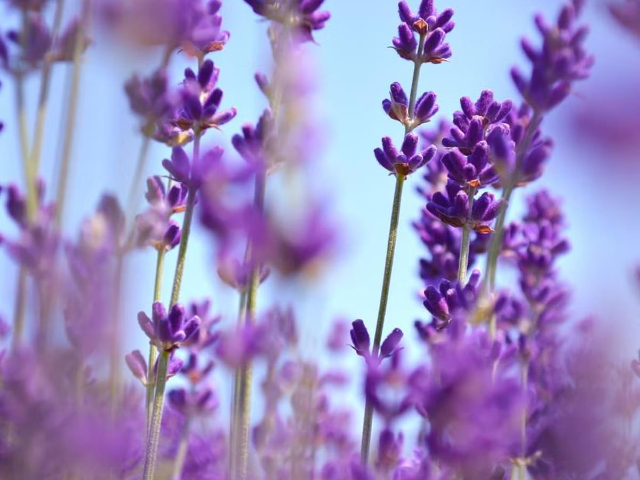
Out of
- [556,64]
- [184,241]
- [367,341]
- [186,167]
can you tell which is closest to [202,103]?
[186,167]

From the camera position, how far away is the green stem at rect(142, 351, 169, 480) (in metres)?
1.35

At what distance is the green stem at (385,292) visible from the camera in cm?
142

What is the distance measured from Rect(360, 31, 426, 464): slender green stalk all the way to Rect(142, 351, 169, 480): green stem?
11.8 inches

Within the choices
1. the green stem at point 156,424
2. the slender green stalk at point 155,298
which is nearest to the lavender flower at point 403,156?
the slender green stalk at point 155,298

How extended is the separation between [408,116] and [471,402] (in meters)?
0.86

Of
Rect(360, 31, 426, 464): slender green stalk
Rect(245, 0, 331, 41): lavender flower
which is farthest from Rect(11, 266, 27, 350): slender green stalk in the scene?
Rect(245, 0, 331, 41): lavender flower

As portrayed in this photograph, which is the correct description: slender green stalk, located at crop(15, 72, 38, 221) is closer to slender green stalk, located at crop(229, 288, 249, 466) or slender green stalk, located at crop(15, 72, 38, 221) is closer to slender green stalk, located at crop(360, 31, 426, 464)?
slender green stalk, located at crop(229, 288, 249, 466)

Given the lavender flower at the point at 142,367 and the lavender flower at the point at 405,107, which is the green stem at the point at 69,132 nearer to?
the lavender flower at the point at 142,367

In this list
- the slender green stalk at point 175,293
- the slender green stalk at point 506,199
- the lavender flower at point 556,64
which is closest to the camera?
the slender green stalk at point 175,293

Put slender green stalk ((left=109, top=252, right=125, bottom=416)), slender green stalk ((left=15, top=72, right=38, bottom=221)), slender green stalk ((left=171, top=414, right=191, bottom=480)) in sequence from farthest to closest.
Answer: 1. slender green stalk ((left=171, top=414, right=191, bottom=480))
2. slender green stalk ((left=15, top=72, right=38, bottom=221))
3. slender green stalk ((left=109, top=252, right=125, bottom=416))

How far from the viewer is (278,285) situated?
0.91 m

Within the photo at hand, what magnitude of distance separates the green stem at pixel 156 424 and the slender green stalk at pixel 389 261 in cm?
30

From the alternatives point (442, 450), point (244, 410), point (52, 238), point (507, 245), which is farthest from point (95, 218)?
point (507, 245)

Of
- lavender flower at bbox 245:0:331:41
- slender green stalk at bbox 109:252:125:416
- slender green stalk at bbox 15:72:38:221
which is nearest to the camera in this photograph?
slender green stalk at bbox 109:252:125:416
